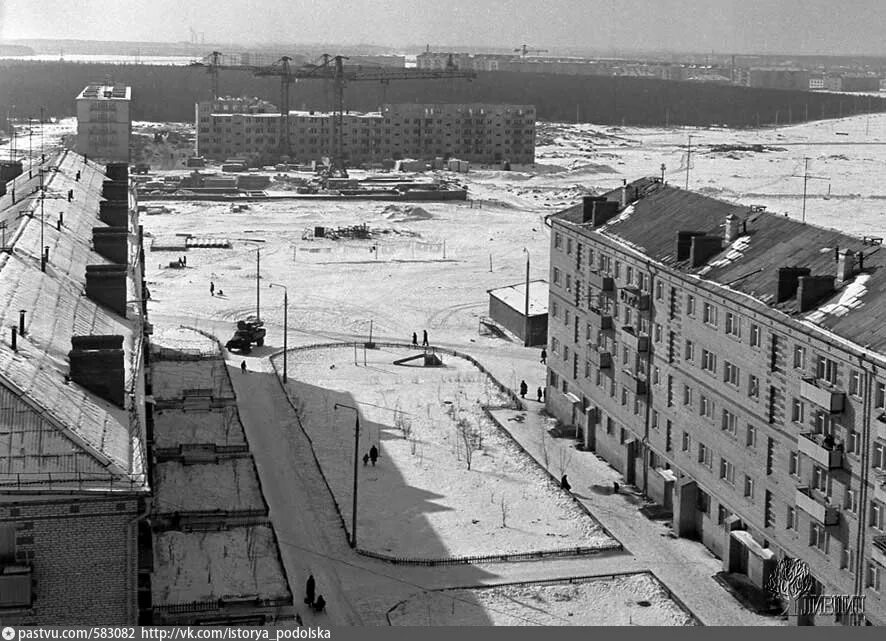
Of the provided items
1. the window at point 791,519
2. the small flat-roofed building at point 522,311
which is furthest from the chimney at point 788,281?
the small flat-roofed building at point 522,311

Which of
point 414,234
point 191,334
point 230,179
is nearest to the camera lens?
point 191,334

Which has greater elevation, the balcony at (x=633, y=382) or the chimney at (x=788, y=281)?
the chimney at (x=788, y=281)

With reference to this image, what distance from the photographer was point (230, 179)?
89.0m

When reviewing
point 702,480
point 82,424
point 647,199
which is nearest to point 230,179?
point 647,199

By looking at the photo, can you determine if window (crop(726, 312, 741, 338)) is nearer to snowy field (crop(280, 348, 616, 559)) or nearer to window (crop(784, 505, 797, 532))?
window (crop(784, 505, 797, 532))

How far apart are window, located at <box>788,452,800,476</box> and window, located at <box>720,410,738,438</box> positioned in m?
1.93

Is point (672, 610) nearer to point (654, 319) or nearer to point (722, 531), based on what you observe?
point (722, 531)

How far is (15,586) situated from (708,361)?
44.2ft

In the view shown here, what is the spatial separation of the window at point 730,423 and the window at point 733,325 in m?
1.32

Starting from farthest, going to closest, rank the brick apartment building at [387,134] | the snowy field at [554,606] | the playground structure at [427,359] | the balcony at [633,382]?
the brick apartment building at [387,134] < the playground structure at [427,359] < the balcony at [633,382] < the snowy field at [554,606]

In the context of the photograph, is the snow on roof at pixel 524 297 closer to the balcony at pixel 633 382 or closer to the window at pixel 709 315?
the balcony at pixel 633 382

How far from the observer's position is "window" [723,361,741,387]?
2205 cm

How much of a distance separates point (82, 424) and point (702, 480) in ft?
39.5

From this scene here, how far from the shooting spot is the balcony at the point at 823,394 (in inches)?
733
